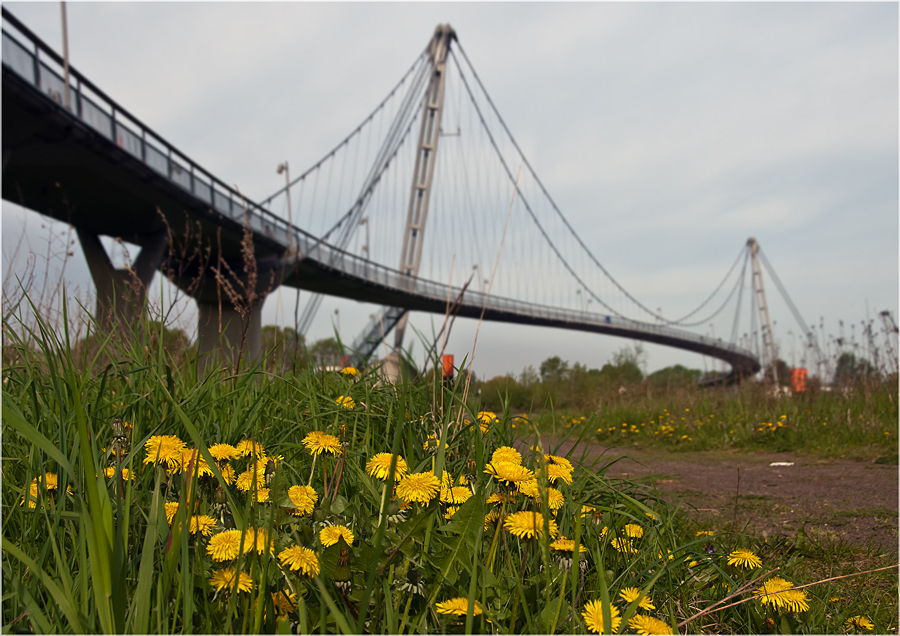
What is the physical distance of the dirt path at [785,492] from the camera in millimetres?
2213

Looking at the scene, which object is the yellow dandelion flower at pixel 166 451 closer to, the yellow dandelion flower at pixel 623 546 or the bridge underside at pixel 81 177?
the yellow dandelion flower at pixel 623 546

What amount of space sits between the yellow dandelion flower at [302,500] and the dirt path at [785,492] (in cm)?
89

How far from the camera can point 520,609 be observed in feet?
3.21

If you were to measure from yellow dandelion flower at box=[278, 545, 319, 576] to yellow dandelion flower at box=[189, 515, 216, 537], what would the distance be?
0.18 meters

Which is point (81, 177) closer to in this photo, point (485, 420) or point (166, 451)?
point (485, 420)

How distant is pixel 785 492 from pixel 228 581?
3.30 metres

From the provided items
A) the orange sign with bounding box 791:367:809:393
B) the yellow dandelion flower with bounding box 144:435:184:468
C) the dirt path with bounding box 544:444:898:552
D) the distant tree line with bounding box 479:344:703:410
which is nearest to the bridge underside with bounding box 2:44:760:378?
the orange sign with bounding box 791:367:809:393

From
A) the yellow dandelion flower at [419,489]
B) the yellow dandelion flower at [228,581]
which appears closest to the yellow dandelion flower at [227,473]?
the yellow dandelion flower at [228,581]

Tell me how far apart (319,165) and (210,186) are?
15885 millimetres

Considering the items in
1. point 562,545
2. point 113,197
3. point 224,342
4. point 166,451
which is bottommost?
Result: point 562,545

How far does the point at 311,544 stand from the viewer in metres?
0.92

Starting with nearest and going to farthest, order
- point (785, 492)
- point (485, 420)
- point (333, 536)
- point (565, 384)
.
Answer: point (333, 536) < point (485, 420) < point (785, 492) < point (565, 384)

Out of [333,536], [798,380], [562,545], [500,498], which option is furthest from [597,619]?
[798,380]

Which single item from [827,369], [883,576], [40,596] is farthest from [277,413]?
[827,369]
